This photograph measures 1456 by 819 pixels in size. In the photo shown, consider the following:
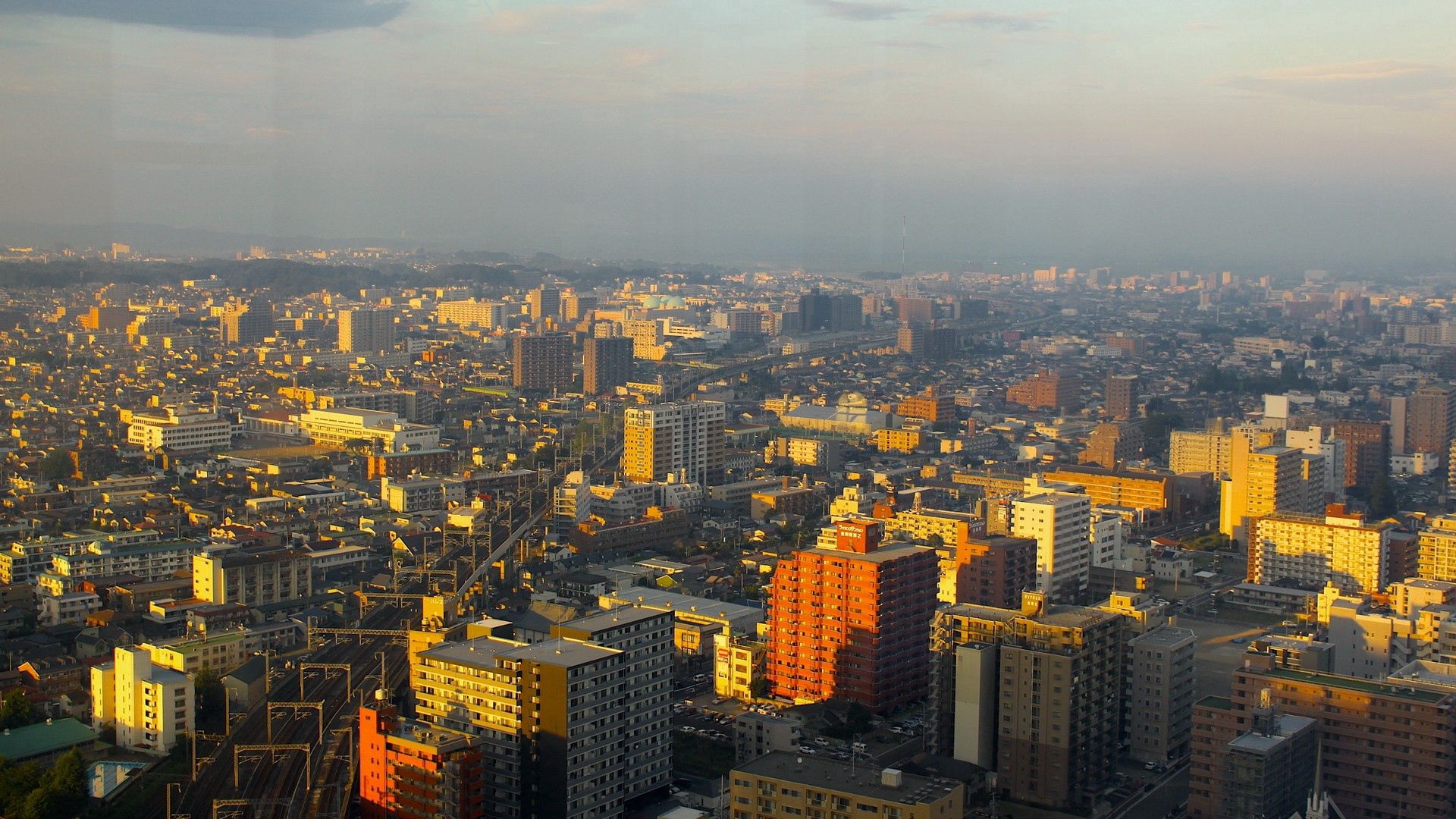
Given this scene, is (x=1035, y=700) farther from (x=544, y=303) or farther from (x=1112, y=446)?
(x=544, y=303)

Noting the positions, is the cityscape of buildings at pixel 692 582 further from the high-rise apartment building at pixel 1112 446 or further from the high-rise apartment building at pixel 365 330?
the high-rise apartment building at pixel 365 330

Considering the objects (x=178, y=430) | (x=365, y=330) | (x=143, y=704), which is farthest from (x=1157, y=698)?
(x=365, y=330)

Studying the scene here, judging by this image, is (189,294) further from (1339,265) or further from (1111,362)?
(1339,265)

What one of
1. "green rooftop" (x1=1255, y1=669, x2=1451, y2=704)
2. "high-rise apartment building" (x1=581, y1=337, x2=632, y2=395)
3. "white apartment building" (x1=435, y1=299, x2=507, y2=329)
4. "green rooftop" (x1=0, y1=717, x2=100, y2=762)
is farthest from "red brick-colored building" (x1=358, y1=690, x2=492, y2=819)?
"white apartment building" (x1=435, y1=299, x2=507, y2=329)

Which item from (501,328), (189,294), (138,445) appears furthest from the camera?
(501,328)

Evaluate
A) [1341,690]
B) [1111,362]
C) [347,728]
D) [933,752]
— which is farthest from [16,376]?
[1111,362]

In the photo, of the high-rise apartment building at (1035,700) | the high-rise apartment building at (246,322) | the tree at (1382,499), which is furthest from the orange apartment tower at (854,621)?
the high-rise apartment building at (246,322)

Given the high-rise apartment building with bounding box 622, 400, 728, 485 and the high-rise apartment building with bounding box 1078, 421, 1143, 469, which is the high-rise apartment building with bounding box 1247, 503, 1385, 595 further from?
the high-rise apartment building with bounding box 622, 400, 728, 485
